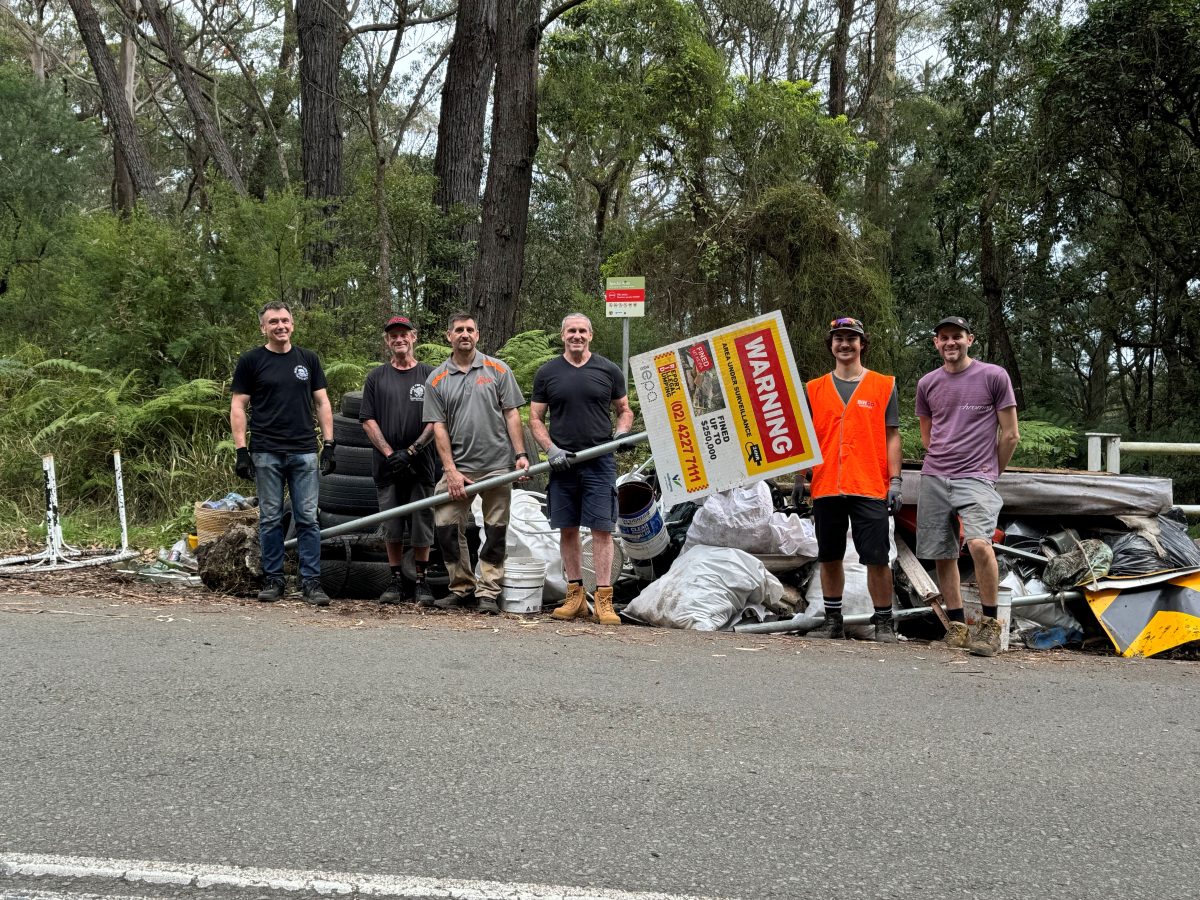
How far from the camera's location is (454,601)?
7.80 meters

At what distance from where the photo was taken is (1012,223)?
18.9m

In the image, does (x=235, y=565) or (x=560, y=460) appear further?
(x=235, y=565)

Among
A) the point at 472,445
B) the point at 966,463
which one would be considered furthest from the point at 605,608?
the point at 966,463

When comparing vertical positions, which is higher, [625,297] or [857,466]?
[625,297]

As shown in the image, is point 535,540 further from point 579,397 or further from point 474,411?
point 579,397

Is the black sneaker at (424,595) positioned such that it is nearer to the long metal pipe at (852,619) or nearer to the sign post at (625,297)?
the long metal pipe at (852,619)

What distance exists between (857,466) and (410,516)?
317 cm

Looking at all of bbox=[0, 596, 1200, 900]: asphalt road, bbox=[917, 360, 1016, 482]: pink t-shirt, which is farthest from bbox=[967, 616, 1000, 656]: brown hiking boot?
bbox=[917, 360, 1016, 482]: pink t-shirt

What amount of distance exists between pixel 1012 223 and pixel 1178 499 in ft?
18.4

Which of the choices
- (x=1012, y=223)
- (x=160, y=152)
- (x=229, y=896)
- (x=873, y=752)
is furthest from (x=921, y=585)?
(x=160, y=152)

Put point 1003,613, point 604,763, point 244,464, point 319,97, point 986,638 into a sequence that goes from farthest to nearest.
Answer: point 319,97, point 244,464, point 1003,613, point 986,638, point 604,763

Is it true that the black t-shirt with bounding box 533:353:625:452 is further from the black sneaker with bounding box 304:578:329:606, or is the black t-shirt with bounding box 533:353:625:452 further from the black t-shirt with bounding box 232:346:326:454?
the black sneaker with bounding box 304:578:329:606

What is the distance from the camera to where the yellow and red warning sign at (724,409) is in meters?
7.12

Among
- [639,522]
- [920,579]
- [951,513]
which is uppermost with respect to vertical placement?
[951,513]
